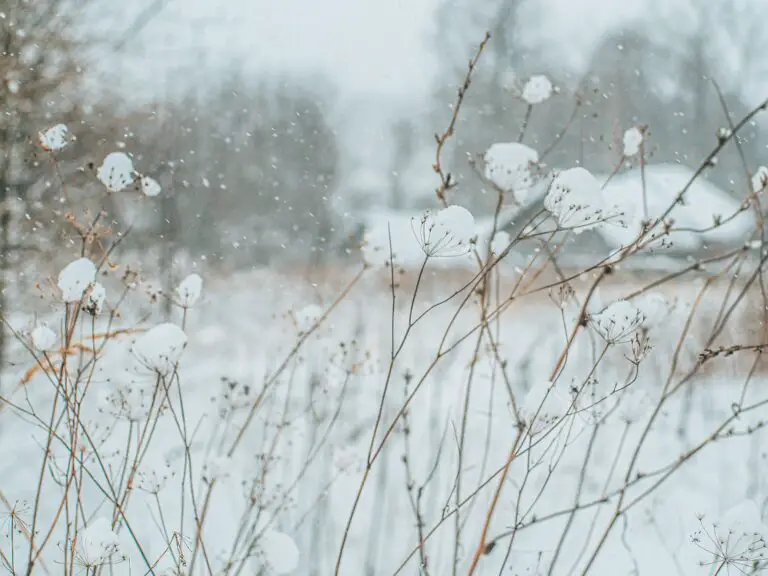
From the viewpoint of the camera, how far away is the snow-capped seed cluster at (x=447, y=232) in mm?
866

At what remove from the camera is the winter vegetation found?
1.02m

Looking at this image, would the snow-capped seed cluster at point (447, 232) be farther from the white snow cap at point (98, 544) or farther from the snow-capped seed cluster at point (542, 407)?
the white snow cap at point (98, 544)

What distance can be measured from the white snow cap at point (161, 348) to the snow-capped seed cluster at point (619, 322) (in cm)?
63

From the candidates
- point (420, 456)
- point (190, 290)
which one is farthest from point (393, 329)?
point (420, 456)

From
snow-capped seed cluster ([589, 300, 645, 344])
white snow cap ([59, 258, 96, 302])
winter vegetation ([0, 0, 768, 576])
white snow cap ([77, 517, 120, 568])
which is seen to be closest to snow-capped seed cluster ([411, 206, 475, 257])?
winter vegetation ([0, 0, 768, 576])

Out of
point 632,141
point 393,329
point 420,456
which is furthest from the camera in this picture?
point 420,456

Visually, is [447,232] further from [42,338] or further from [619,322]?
[42,338]

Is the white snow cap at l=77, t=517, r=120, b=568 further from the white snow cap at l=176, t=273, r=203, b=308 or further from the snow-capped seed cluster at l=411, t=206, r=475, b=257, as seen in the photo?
the snow-capped seed cluster at l=411, t=206, r=475, b=257

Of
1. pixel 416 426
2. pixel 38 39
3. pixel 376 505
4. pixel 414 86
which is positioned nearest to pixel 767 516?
pixel 376 505

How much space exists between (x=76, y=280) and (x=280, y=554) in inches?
22.9

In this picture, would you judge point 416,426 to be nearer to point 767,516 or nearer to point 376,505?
point 376,505

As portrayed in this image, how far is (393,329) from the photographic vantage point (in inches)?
32.0

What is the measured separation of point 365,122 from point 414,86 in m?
0.89

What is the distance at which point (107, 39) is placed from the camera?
11.7 feet
